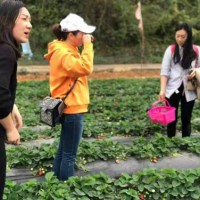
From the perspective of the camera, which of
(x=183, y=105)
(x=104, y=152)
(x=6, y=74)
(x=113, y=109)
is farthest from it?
(x=113, y=109)

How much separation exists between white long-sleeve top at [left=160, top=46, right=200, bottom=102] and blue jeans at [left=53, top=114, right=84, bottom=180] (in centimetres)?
216

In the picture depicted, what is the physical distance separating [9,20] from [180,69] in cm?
346

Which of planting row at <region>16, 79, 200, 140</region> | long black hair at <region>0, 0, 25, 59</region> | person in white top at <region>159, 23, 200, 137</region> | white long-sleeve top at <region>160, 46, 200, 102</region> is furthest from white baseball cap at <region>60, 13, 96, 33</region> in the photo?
planting row at <region>16, 79, 200, 140</region>

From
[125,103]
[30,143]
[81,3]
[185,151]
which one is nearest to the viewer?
[185,151]

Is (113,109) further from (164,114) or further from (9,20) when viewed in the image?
(9,20)

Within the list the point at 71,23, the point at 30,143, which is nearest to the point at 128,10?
the point at 30,143

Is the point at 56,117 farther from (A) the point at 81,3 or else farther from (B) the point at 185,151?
(A) the point at 81,3

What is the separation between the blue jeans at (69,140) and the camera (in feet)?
12.5

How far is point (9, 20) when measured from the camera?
2.59 metres

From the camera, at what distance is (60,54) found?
3682 mm

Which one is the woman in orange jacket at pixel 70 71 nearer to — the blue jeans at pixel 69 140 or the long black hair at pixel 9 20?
the blue jeans at pixel 69 140

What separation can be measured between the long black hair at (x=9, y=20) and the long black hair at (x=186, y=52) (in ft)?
10.4

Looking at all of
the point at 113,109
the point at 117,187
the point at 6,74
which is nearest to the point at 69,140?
the point at 117,187

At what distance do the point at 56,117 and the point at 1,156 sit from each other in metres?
1.19
